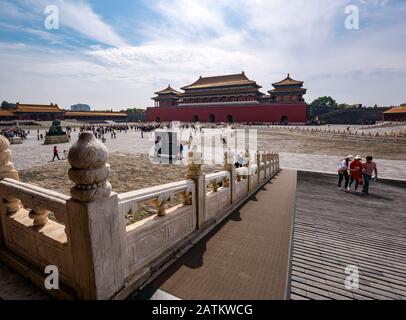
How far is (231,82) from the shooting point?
56094 mm

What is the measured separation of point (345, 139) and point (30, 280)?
29.9m

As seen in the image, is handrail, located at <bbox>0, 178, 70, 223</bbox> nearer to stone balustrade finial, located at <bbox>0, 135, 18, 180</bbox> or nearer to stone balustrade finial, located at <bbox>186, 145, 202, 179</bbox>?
stone balustrade finial, located at <bbox>0, 135, 18, 180</bbox>

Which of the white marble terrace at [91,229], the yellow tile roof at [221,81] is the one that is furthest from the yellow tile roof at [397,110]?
the white marble terrace at [91,229]

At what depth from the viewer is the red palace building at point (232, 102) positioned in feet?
163

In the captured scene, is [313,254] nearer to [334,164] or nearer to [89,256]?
[89,256]

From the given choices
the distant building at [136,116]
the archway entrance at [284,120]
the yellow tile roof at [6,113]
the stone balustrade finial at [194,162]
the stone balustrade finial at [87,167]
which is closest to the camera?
the stone balustrade finial at [87,167]

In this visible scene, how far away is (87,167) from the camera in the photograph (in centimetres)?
188

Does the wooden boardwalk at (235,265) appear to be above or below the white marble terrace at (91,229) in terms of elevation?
below

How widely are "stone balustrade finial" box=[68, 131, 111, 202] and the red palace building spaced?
5142 centimetres

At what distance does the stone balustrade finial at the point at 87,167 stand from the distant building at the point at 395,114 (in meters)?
57.1

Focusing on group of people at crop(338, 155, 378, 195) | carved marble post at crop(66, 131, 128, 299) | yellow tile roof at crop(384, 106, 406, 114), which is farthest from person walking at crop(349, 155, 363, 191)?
yellow tile roof at crop(384, 106, 406, 114)

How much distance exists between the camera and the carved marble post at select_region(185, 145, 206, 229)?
3613 millimetres

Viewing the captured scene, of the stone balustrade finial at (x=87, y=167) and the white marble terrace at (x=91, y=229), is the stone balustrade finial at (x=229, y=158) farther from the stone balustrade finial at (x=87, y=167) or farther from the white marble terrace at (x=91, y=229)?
the stone balustrade finial at (x=87, y=167)

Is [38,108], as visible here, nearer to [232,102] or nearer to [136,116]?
[136,116]
